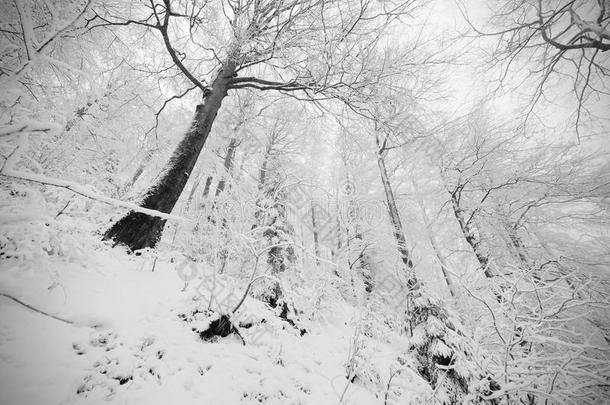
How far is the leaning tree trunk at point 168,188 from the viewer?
11.4 ft

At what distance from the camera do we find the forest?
1799 mm

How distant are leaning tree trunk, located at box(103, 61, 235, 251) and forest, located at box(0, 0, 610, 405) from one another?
0.03 metres

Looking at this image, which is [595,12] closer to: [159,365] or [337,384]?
[337,384]

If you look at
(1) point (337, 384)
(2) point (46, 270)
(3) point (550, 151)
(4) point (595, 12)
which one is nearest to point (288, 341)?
(1) point (337, 384)

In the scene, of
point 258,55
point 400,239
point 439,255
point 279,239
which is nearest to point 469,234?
point 439,255

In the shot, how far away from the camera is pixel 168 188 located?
3.87m

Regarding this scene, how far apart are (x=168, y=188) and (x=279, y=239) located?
2907 millimetres

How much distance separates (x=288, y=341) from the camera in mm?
3879

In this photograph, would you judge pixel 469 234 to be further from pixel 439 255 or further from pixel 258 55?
pixel 258 55

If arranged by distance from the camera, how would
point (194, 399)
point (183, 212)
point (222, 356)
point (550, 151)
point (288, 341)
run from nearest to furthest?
point (194, 399) → point (222, 356) → point (288, 341) → point (550, 151) → point (183, 212)

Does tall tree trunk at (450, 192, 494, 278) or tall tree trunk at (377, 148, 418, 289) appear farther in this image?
tall tree trunk at (450, 192, 494, 278)

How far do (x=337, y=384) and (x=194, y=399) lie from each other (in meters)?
2.04

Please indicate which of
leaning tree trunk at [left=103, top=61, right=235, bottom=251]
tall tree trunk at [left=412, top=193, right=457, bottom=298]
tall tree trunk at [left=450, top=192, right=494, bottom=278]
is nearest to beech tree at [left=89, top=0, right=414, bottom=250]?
leaning tree trunk at [left=103, top=61, right=235, bottom=251]

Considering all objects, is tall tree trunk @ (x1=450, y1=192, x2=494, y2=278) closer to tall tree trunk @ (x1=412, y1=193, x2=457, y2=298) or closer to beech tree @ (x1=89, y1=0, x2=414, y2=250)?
tall tree trunk @ (x1=412, y1=193, x2=457, y2=298)
